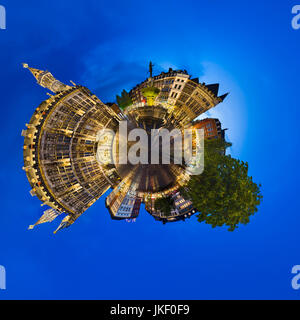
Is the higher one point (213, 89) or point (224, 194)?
point (213, 89)

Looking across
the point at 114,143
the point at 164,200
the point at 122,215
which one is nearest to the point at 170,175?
→ the point at 164,200

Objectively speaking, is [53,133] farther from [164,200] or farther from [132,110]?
[164,200]

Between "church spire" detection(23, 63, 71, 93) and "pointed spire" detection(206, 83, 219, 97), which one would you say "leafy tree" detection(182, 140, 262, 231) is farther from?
"church spire" detection(23, 63, 71, 93)

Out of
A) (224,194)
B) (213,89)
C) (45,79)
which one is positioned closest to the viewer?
(224,194)

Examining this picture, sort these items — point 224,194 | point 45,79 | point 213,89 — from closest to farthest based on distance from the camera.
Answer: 1. point 224,194
2. point 213,89
3. point 45,79

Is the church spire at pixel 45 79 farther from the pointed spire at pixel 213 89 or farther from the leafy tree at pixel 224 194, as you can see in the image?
the leafy tree at pixel 224 194

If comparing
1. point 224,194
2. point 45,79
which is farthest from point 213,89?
point 45,79

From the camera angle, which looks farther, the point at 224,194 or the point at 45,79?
the point at 45,79

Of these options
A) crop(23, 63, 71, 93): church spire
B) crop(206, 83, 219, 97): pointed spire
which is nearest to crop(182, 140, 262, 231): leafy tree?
crop(206, 83, 219, 97): pointed spire

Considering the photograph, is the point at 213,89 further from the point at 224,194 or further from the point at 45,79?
the point at 45,79

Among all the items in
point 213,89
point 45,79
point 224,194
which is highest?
point 45,79
